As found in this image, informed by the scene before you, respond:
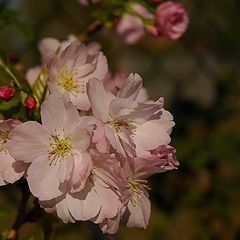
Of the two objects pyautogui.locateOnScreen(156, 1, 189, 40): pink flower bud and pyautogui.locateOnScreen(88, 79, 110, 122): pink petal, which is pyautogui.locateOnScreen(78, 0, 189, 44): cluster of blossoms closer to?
pyautogui.locateOnScreen(156, 1, 189, 40): pink flower bud

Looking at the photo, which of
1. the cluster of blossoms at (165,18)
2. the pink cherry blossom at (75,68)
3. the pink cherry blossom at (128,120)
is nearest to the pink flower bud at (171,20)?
the cluster of blossoms at (165,18)

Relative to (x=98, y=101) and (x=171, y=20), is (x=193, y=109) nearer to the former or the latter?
(x=171, y=20)

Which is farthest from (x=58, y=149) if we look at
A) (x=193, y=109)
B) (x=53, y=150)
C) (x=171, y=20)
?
(x=193, y=109)

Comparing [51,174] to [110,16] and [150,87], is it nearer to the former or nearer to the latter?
[110,16]

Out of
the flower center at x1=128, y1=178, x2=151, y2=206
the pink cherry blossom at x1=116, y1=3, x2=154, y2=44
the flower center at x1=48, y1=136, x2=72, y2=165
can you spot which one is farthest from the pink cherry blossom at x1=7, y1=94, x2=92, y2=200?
the pink cherry blossom at x1=116, y1=3, x2=154, y2=44

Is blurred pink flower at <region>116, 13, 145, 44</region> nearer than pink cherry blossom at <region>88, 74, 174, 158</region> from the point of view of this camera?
No

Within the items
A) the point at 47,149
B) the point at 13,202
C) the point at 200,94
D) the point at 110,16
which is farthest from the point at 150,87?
the point at 47,149

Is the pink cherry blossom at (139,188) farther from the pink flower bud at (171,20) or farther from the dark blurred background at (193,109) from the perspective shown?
the dark blurred background at (193,109)
